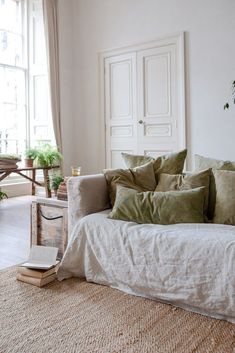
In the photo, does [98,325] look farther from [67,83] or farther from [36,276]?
[67,83]

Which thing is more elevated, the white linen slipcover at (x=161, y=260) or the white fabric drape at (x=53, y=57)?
the white fabric drape at (x=53, y=57)

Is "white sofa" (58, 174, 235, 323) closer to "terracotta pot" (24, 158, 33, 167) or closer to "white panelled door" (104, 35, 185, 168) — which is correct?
"white panelled door" (104, 35, 185, 168)

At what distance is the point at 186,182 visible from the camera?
88.6 inches

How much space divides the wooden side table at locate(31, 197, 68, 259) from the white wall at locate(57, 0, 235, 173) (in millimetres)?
2615

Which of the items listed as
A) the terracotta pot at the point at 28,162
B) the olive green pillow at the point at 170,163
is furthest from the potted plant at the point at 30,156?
the olive green pillow at the point at 170,163

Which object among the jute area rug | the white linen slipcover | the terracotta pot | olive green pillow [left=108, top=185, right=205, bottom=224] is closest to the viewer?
the jute area rug

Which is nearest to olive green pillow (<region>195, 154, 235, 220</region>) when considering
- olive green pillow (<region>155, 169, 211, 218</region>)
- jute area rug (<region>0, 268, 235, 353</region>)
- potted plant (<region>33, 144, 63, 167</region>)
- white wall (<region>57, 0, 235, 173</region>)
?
olive green pillow (<region>155, 169, 211, 218</region>)

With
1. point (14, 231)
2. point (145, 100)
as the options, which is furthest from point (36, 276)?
point (145, 100)

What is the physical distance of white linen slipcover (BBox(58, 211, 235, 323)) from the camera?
1.63 meters

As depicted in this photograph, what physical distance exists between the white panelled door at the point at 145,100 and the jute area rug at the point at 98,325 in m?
3.20

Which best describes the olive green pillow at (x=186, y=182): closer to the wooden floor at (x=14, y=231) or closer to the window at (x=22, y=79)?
the wooden floor at (x=14, y=231)

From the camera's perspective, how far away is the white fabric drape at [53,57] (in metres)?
5.41

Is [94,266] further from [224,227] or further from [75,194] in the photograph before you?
[224,227]

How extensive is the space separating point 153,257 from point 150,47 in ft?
12.7
